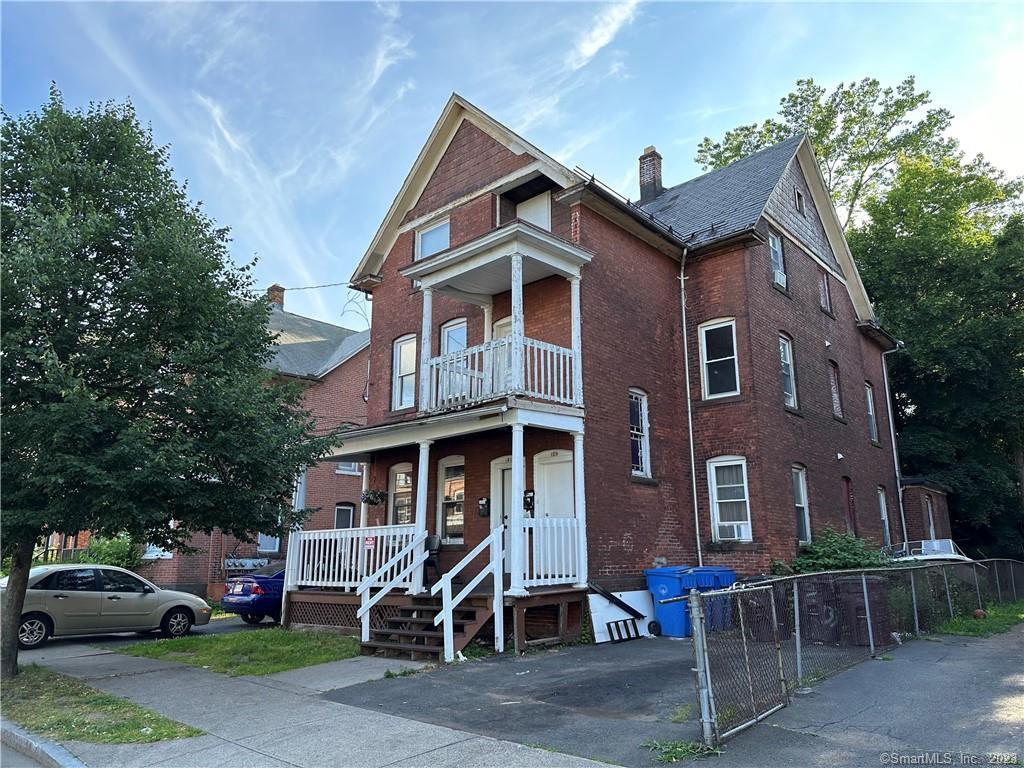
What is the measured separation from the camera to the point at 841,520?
58.8 feet

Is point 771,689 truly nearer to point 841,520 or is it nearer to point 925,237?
point 841,520

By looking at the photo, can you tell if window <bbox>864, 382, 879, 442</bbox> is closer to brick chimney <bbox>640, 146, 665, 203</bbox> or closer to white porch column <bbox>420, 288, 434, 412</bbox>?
brick chimney <bbox>640, 146, 665, 203</bbox>

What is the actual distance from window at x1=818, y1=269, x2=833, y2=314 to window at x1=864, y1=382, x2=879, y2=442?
3642 millimetres

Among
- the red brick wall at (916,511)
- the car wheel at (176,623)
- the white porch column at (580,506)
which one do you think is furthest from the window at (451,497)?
the red brick wall at (916,511)

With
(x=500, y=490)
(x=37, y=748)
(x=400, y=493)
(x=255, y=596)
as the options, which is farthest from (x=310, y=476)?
(x=37, y=748)

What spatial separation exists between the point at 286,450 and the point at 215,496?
47.6 inches

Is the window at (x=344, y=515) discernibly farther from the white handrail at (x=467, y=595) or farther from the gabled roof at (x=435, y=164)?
the white handrail at (x=467, y=595)

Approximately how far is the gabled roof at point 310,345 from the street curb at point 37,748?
55.5 feet

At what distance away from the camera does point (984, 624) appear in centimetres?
1338

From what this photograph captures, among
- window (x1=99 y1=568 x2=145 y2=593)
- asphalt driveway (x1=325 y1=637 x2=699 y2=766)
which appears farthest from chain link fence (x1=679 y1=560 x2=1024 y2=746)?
window (x1=99 y1=568 x2=145 y2=593)

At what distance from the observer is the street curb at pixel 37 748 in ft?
20.3

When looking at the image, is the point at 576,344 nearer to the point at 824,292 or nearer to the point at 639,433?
the point at 639,433

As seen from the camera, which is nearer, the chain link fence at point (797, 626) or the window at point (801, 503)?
the chain link fence at point (797, 626)

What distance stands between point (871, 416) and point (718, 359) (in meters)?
9.33
